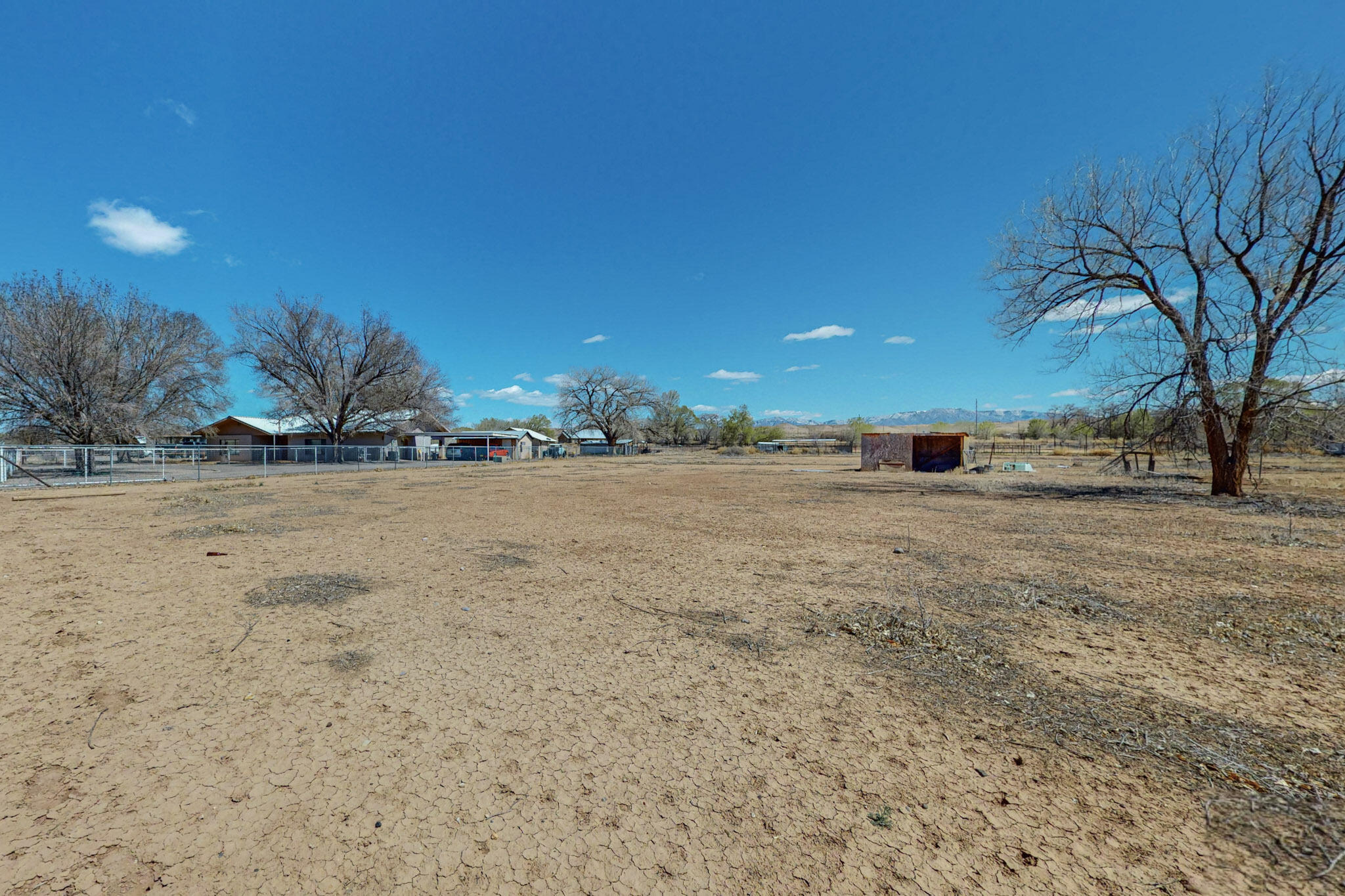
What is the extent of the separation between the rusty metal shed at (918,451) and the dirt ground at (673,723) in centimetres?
2249

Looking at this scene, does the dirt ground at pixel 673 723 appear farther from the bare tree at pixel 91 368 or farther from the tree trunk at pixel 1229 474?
the bare tree at pixel 91 368

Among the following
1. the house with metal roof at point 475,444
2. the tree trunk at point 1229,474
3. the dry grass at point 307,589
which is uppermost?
the house with metal roof at point 475,444

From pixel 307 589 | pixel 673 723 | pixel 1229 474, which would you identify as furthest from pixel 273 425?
pixel 1229 474

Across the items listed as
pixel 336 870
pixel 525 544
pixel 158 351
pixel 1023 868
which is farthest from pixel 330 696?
pixel 158 351

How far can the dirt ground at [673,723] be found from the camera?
2.11 metres

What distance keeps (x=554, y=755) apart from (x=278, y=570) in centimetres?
596

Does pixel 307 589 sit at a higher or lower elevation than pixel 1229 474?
lower

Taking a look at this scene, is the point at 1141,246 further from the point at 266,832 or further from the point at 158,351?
the point at 158,351

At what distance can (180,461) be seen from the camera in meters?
39.1

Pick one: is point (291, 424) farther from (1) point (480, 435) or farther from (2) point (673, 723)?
(2) point (673, 723)

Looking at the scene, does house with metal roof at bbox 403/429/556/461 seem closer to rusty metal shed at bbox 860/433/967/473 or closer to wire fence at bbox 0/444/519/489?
wire fence at bbox 0/444/519/489

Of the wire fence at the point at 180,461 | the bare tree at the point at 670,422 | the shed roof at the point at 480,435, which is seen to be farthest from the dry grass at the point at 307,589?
the bare tree at the point at 670,422

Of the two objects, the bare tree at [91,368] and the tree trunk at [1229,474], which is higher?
the bare tree at [91,368]

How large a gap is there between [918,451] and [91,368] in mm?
44486
